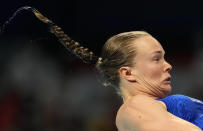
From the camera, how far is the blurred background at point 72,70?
3152mm

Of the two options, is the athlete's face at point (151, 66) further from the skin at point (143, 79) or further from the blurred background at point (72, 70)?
the blurred background at point (72, 70)

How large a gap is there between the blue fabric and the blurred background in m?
1.64

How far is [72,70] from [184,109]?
7.37 feet

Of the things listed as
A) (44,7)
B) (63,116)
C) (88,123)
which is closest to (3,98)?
(63,116)

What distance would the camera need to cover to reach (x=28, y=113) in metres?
3.14

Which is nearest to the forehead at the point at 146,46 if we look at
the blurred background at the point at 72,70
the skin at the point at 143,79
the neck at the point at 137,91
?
the skin at the point at 143,79

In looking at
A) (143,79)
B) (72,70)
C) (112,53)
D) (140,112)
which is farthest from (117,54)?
(72,70)

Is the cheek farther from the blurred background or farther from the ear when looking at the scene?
the blurred background

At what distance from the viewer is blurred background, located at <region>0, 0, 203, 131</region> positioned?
10.3ft

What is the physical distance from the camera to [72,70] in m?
3.54

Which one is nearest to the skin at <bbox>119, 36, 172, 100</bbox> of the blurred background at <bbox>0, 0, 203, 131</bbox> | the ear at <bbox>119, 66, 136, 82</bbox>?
the ear at <bbox>119, 66, 136, 82</bbox>

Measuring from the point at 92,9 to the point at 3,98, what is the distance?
4.45 feet

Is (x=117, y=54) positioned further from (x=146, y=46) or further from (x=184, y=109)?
(x=184, y=109)

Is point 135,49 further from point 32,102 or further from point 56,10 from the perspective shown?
point 56,10
